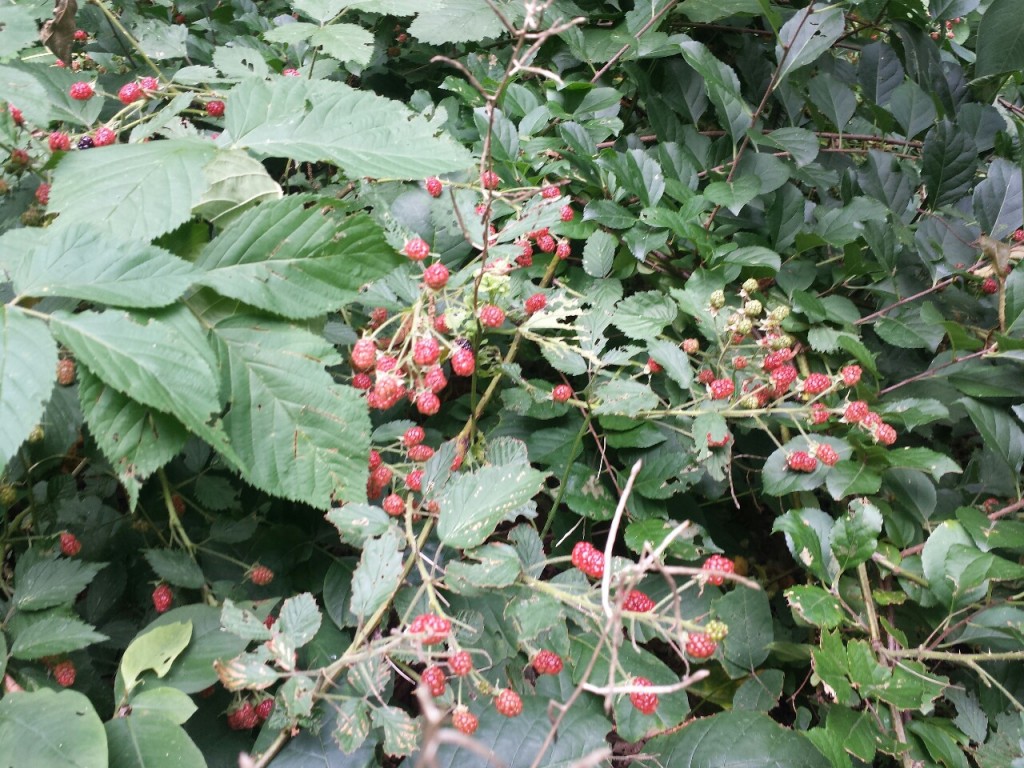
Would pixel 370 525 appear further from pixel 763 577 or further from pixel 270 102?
pixel 763 577

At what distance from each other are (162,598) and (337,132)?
736 millimetres

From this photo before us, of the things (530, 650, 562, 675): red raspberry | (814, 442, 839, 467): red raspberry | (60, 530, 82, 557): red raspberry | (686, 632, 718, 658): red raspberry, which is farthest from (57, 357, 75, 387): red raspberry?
(814, 442, 839, 467): red raspberry


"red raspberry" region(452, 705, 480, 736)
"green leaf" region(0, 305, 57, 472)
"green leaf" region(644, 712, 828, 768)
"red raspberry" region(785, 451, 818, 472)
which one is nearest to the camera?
"green leaf" region(0, 305, 57, 472)

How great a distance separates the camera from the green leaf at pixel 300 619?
0.84 metres

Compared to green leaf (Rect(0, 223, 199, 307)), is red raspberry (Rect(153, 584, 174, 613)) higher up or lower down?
lower down

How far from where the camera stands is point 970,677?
3.76ft

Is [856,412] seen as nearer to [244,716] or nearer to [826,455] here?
[826,455]

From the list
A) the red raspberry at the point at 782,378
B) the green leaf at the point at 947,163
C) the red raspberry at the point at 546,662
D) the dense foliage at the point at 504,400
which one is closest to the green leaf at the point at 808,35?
the dense foliage at the point at 504,400

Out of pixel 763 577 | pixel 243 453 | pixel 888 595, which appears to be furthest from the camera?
pixel 763 577

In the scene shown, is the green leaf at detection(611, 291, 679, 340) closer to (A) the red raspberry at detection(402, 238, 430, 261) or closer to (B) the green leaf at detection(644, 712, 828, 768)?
(A) the red raspberry at detection(402, 238, 430, 261)

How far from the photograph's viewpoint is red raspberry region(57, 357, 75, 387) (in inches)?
33.9

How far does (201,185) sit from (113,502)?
1.99 ft

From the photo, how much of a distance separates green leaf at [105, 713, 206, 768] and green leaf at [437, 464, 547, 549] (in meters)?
0.39

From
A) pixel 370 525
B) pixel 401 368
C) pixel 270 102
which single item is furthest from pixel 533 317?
pixel 270 102
